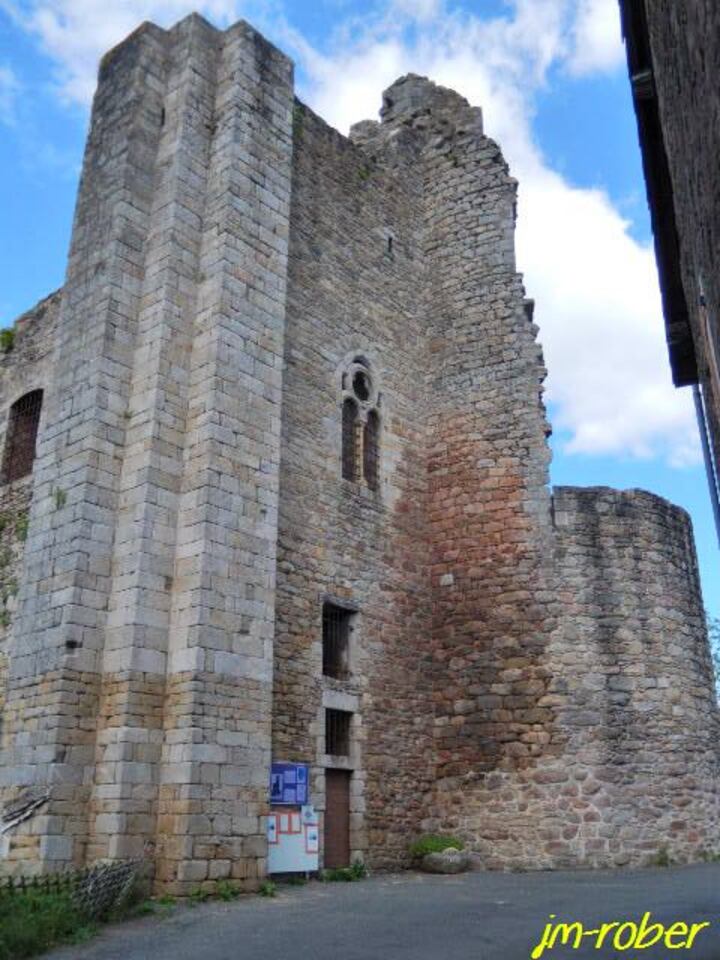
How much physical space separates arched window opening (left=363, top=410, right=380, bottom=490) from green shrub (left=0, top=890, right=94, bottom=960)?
7.64 m

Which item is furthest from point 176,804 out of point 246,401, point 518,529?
point 518,529

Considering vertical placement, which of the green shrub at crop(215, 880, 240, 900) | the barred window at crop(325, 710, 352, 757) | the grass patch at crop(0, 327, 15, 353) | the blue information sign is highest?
the grass patch at crop(0, 327, 15, 353)

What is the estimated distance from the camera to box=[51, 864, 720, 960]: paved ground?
673 centimetres

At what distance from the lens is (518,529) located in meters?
14.0

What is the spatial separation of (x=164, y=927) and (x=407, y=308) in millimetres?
10610

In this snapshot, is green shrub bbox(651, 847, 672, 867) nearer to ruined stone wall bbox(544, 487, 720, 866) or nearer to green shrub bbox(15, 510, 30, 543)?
ruined stone wall bbox(544, 487, 720, 866)

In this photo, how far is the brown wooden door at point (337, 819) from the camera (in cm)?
1170

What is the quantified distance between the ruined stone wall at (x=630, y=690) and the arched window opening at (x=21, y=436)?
7.76 m

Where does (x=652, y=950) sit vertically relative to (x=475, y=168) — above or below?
below

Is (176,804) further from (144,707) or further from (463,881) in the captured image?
(463,881)

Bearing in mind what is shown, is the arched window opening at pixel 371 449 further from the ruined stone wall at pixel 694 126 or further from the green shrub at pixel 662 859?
the ruined stone wall at pixel 694 126

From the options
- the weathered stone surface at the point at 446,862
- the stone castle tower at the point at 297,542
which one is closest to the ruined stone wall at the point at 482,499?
the stone castle tower at the point at 297,542

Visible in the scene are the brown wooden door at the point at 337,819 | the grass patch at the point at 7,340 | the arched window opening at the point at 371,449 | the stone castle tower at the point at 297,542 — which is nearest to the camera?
the stone castle tower at the point at 297,542

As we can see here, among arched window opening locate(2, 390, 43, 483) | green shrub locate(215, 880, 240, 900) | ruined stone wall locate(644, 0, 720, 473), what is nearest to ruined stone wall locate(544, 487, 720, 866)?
green shrub locate(215, 880, 240, 900)
